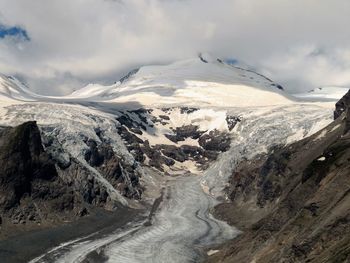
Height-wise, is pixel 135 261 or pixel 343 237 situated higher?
pixel 343 237

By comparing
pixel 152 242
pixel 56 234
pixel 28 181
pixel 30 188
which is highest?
pixel 28 181


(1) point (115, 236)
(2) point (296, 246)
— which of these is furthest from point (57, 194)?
(2) point (296, 246)

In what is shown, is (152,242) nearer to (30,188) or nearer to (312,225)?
(30,188)

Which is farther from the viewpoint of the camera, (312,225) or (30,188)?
(30,188)

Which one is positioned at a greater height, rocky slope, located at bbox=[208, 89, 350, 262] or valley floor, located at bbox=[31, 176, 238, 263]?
rocky slope, located at bbox=[208, 89, 350, 262]

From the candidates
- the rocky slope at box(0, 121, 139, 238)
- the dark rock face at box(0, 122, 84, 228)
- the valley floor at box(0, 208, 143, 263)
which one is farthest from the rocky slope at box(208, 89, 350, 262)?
the dark rock face at box(0, 122, 84, 228)

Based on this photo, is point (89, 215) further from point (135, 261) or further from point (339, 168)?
point (339, 168)

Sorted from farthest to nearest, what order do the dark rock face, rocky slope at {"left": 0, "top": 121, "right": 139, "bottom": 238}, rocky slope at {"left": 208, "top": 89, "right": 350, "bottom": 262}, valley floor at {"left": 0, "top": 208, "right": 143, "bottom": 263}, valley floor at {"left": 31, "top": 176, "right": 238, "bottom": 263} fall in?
the dark rock face, rocky slope at {"left": 0, "top": 121, "right": 139, "bottom": 238}, valley floor at {"left": 31, "top": 176, "right": 238, "bottom": 263}, valley floor at {"left": 0, "top": 208, "right": 143, "bottom": 263}, rocky slope at {"left": 208, "top": 89, "right": 350, "bottom": 262}

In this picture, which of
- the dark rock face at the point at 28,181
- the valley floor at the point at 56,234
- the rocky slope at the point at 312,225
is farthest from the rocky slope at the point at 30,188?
the rocky slope at the point at 312,225

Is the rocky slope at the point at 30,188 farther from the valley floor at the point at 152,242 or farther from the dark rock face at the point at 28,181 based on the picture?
the valley floor at the point at 152,242

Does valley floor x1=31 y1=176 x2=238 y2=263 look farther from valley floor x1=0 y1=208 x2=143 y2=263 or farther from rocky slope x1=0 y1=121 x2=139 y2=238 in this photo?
rocky slope x1=0 y1=121 x2=139 y2=238

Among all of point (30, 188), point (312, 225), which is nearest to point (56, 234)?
point (30, 188)
